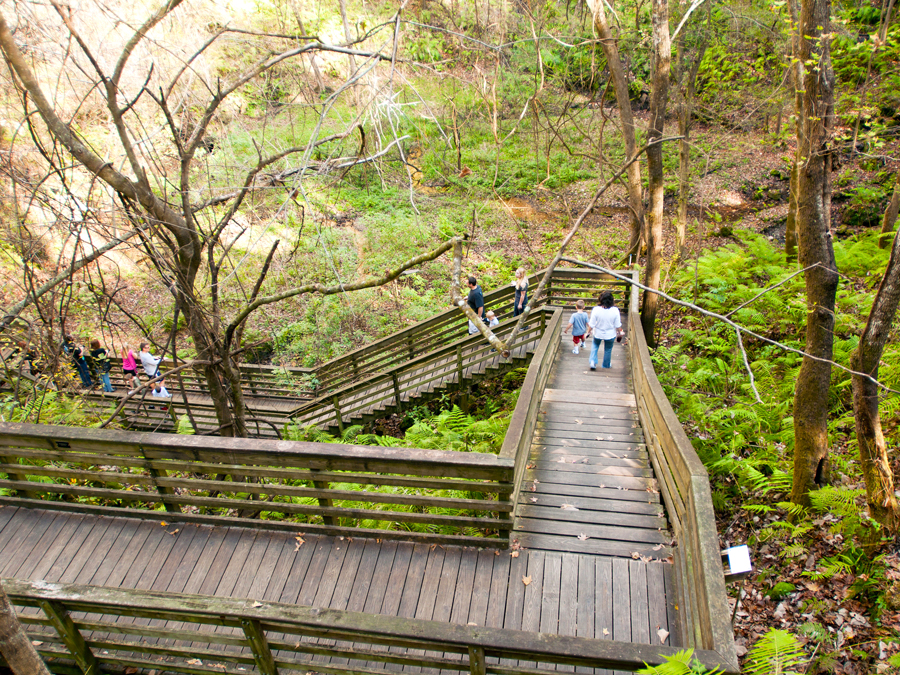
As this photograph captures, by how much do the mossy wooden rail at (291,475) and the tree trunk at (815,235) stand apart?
3.48 metres

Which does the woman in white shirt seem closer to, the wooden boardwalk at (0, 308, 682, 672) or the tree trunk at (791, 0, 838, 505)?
the tree trunk at (791, 0, 838, 505)

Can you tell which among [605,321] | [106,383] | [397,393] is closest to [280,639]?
[397,393]

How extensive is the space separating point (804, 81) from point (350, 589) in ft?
21.7

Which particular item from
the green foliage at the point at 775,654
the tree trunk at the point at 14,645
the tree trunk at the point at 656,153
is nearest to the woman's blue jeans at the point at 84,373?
the tree trunk at the point at 14,645

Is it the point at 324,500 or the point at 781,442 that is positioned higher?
the point at 324,500

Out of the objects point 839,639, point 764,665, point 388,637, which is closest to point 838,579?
point 839,639

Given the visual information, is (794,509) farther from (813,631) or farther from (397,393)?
(397,393)

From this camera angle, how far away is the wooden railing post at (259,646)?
3.30 metres

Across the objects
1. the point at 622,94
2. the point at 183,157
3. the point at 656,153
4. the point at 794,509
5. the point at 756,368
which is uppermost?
the point at 622,94

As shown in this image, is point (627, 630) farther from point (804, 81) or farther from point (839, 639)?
point (804, 81)

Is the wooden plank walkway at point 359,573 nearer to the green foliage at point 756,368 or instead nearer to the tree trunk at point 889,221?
the green foliage at point 756,368

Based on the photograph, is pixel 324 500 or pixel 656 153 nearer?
pixel 324 500

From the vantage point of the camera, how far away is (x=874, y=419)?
5.09 meters

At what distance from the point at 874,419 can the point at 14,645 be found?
23.9 feet
